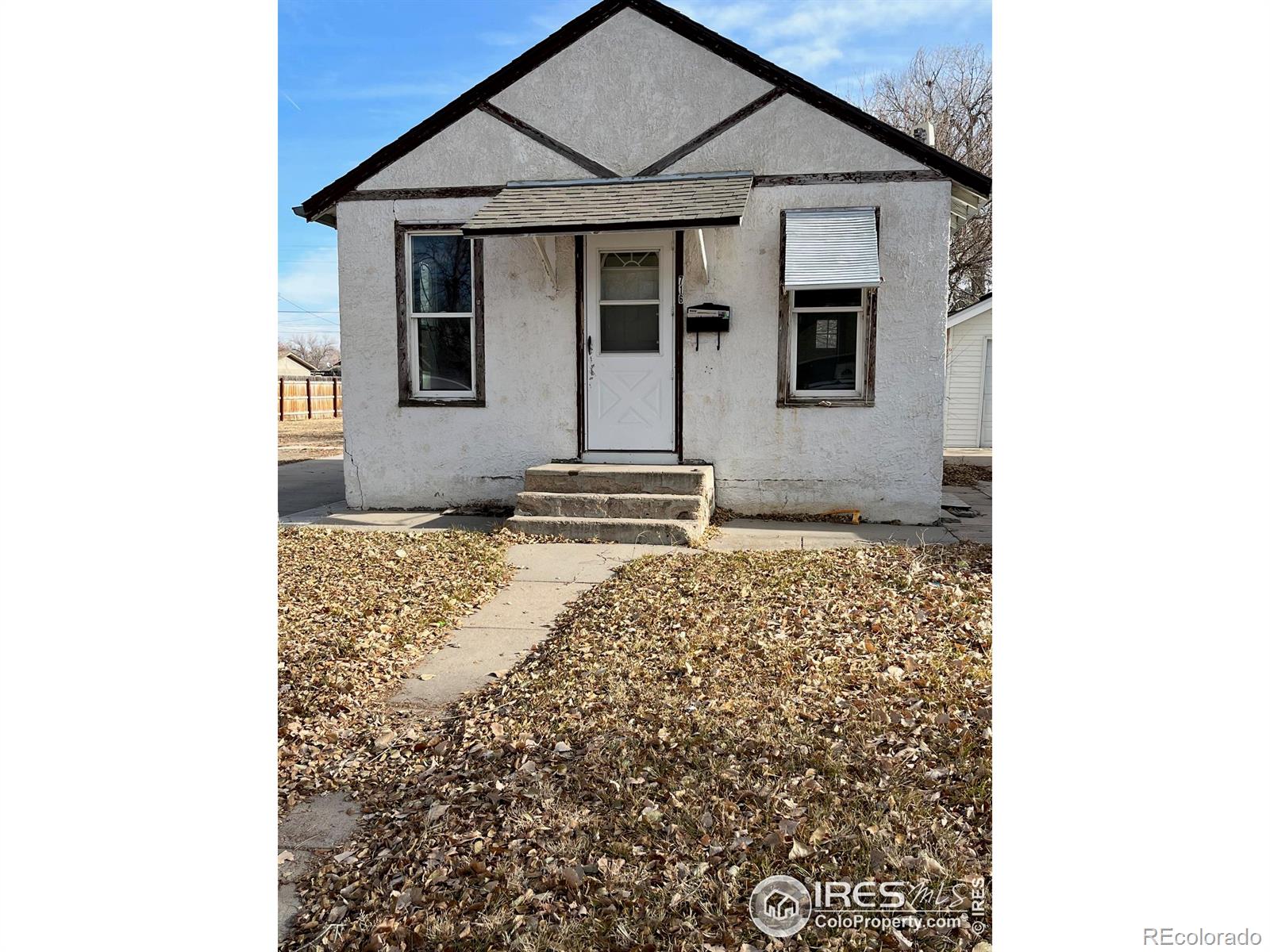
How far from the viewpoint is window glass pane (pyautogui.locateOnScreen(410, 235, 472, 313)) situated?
323 inches

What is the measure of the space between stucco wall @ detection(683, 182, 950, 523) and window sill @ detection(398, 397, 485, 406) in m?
2.06

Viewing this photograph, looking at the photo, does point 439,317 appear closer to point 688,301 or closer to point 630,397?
point 630,397

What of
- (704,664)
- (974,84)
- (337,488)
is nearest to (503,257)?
(337,488)

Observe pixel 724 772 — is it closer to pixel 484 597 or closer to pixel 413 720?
pixel 413 720

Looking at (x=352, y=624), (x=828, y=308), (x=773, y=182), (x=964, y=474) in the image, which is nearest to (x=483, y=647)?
(x=352, y=624)

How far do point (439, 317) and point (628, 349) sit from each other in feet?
6.28

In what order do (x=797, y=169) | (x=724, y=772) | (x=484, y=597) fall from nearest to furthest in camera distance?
(x=724, y=772)
(x=484, y=597)
(x=797, y=169)

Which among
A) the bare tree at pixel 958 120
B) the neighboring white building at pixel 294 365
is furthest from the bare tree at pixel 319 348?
the bare tree at pixel 958 120

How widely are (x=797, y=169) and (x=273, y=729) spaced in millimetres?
7431

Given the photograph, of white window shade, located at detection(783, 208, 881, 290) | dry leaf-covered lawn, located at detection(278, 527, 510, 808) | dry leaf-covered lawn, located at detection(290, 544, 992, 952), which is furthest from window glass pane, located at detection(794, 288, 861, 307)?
dry leaf-covered lawn, located at detection(290, 544, 992, 952)

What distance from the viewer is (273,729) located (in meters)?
1.14

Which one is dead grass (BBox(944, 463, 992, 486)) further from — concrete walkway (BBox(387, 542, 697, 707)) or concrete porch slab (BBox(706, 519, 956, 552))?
concrete walkway (BBox(387, 542, 697, 707))

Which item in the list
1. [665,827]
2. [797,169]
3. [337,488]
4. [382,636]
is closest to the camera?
[665,827]

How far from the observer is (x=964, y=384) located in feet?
55.2
